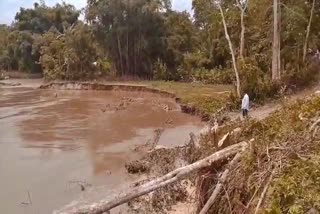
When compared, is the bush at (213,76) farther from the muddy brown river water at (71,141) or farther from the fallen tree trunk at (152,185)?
the fallen tree trunk at (152,185)

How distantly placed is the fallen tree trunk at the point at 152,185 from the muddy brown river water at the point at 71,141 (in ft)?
16.6

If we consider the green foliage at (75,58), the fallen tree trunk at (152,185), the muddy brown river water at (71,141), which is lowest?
the muddy brown river water at (71,141)

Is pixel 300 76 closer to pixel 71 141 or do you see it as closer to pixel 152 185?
pixel 71 141

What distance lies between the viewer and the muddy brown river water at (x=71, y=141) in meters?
11.5

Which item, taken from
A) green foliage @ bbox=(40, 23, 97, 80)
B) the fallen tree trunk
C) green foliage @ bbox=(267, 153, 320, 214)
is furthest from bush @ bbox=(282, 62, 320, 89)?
green foliage @ bbox=(40, 23, 97, 80)

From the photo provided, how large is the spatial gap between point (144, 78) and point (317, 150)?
38.1 meters

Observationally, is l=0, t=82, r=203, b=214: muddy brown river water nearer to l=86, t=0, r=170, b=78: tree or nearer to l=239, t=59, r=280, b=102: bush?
l=239, t=59, r=280, b=102: bush

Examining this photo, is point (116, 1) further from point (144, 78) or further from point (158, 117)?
point (158, 117)

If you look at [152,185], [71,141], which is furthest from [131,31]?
[152,185]

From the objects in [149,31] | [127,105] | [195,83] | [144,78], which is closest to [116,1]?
[149,31]

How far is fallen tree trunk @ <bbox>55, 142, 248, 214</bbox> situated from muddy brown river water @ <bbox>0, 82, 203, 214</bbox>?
5.07 metres

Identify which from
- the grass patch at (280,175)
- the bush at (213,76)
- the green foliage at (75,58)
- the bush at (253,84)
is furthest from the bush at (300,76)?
the green foliage at (75,58)

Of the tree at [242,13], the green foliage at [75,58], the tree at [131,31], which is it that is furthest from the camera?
the green foliage at [75,58]

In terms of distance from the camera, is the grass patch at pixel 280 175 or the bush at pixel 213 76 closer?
the grass patch at pixel 280 175
